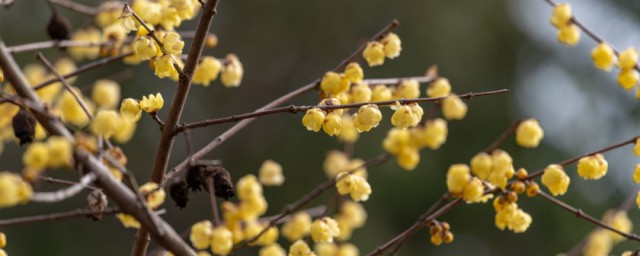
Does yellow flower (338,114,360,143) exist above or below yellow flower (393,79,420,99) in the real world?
above

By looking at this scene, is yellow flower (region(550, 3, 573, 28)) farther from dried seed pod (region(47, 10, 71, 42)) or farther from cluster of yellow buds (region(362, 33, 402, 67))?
dried seed pod (region(47, 10, 71, 42))

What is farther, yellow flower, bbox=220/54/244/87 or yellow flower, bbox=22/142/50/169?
yellow flower, bbox=220/54/244/87

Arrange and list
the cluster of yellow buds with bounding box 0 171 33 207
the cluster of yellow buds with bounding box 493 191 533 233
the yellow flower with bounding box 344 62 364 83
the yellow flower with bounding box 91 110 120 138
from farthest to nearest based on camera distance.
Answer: the yellow flower with bounding box 344 62 364 83 < the cluster of yellow buds with bounding box 493 191 533 233 < the yellow flower with bounding box 91 110 120 138 < the cluster of yellow buds with bounding box 0 171 33 207

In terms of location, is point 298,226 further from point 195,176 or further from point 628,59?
point 628,59

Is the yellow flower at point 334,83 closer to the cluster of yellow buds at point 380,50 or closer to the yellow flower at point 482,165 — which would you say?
the cluster of yellow buds at point 380,50

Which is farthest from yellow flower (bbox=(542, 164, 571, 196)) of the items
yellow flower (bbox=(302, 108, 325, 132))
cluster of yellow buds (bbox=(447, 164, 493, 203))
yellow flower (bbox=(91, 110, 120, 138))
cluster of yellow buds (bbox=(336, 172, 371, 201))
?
yellow flower (bbox=(91, 110, 120, 138))

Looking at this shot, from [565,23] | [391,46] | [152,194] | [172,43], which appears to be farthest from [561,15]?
[152,194]
